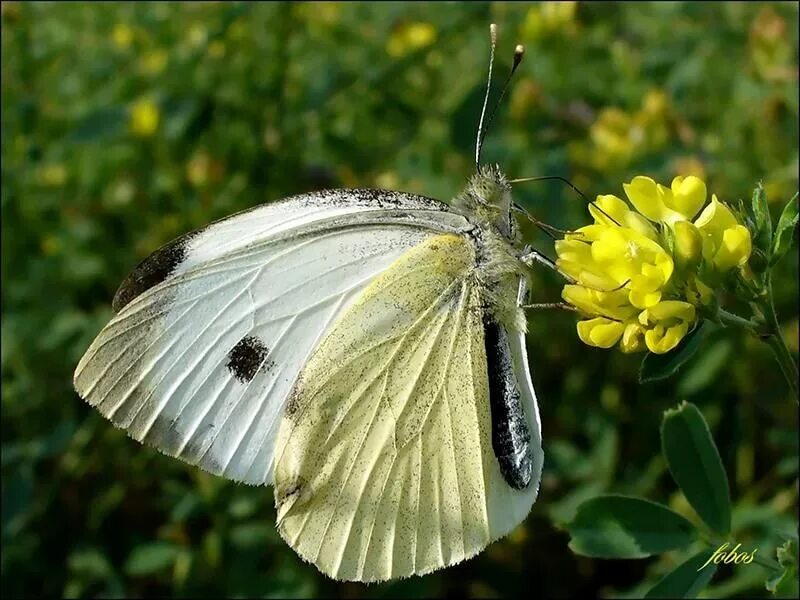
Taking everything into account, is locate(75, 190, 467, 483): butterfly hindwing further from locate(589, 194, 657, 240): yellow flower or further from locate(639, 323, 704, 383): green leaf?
locate(639, 323, 704, 383): green leaf

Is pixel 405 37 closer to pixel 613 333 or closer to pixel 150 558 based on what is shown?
pixel 150 558

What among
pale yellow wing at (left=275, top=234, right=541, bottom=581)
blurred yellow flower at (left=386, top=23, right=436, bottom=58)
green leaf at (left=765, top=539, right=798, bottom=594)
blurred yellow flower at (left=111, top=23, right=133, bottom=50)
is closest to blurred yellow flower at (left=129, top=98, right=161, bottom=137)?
blurred yellow flower at (left=111, top=23, right=133, bottom=50)

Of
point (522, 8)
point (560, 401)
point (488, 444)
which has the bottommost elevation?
point (560, 401)

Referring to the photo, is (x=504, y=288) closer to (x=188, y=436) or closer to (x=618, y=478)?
(x=188, y=436)

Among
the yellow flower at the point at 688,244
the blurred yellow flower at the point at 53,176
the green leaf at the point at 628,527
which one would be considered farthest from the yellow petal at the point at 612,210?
the blurred yellow flower at the point at 53,176

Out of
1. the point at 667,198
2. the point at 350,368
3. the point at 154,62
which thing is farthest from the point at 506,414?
the point at 154,62

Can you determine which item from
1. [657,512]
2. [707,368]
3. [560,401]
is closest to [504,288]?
[657,512]
